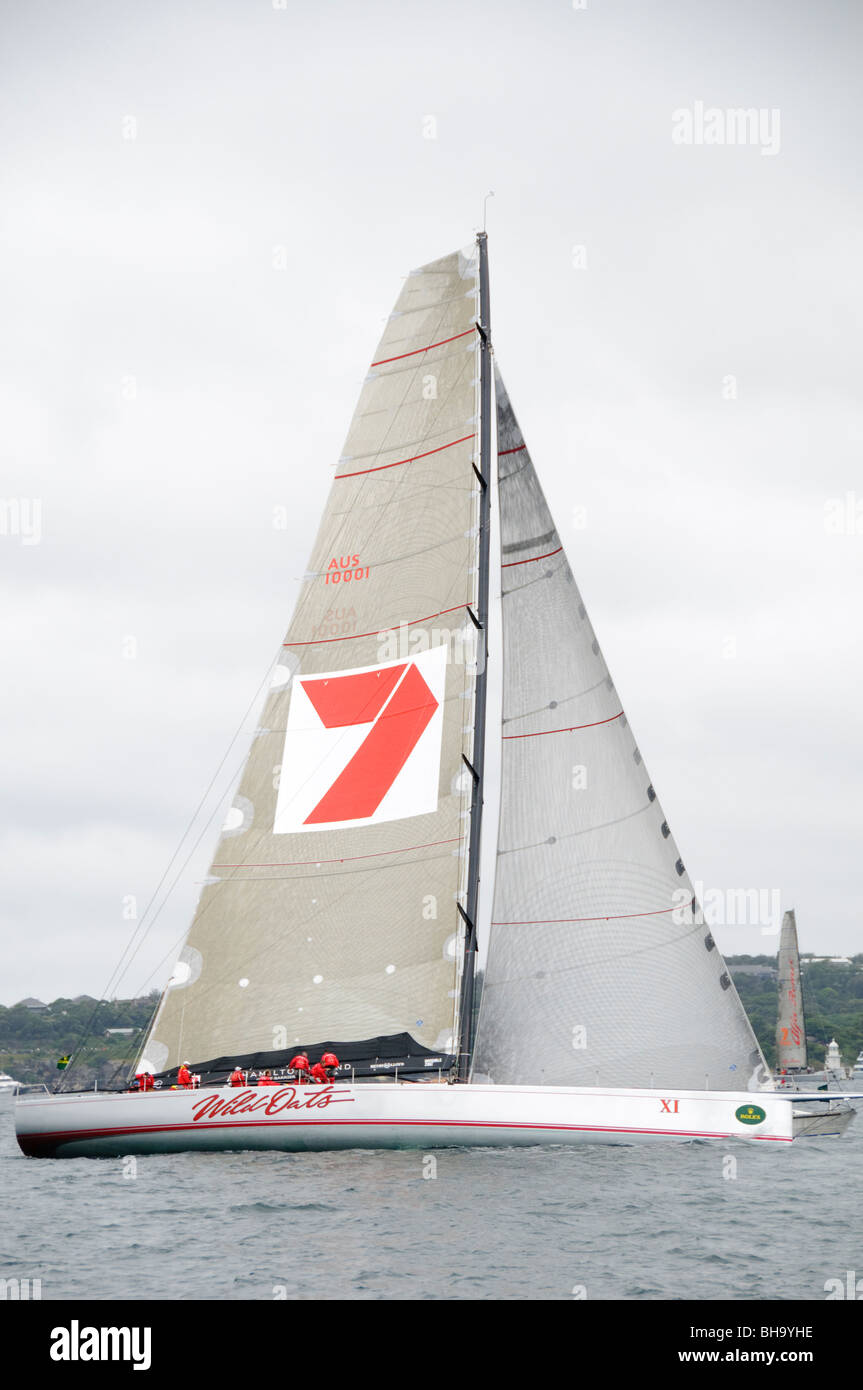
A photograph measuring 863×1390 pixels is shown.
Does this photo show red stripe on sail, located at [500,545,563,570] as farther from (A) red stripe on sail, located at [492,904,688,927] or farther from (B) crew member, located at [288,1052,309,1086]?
(B) crew member, located at [288,1052,309,1086]

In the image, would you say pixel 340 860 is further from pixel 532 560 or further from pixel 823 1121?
pixel 823 1121

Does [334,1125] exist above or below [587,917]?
below

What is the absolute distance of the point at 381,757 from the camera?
2369 cm

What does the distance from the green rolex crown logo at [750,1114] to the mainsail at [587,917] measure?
0.70 m

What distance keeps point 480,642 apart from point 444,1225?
1047cm

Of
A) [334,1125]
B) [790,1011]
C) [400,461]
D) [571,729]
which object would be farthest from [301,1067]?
[790,1011]

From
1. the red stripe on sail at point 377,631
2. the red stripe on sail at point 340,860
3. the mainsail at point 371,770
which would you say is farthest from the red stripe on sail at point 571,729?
the red stripe on sail at point 377,631

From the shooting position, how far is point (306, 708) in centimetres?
2456

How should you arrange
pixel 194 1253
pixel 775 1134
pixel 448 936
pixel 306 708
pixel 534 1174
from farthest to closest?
pixel 306 708 → pixel 448 936 → pixel 775 1134 → pixel 534 1174 → pixel 194 1253

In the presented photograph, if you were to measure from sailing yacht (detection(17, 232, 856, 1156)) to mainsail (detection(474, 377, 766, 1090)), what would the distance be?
0.11 feet

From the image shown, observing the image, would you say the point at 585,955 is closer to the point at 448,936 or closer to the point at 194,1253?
the point at 448,936

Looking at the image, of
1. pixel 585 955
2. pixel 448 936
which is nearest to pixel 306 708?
pixel 448 936

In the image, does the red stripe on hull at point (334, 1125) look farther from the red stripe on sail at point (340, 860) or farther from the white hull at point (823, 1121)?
the red stripe on sail at point (340, 860)
